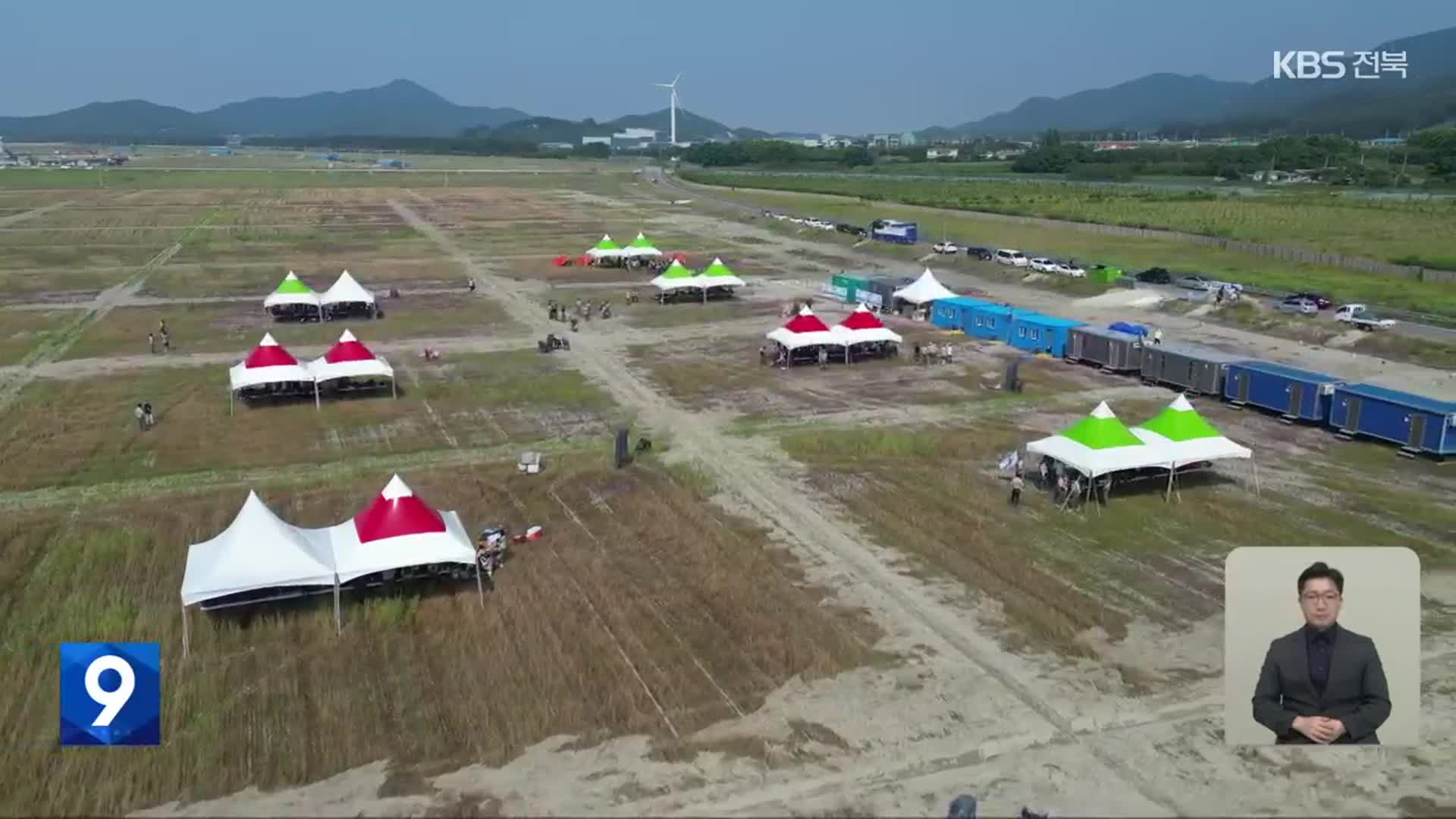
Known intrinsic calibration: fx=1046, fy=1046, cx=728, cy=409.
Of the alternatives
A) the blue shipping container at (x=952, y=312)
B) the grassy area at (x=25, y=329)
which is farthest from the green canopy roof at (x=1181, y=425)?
the grassy area at (x=25, y=329)

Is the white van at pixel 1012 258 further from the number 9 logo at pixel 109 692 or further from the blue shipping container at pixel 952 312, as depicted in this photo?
the number 9 logo at pixel 109 692

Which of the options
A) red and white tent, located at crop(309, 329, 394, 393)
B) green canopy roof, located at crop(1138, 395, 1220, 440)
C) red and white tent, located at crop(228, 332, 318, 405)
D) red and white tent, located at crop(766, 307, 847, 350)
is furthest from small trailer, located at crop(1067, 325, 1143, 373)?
red and white tent, located at crop(228, 332, 318, 405)

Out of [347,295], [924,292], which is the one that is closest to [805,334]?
[924,292]

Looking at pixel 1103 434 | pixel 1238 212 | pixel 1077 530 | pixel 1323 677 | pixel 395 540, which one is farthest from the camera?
pixel 1238 212

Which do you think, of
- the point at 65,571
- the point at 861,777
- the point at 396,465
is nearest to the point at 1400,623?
the point at 861,777

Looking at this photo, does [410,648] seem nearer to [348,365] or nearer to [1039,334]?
[348,365]

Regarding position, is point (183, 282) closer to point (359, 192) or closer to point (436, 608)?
point (436, 608)
